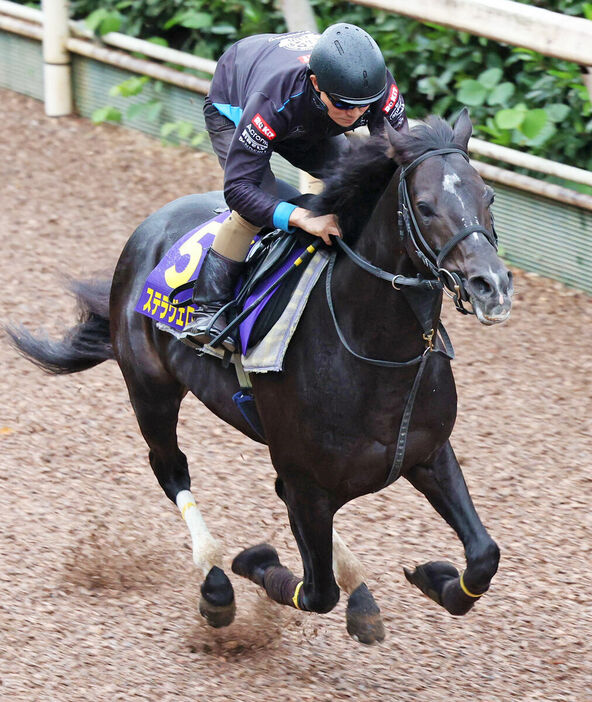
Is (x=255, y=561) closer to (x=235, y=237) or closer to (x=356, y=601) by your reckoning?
(x=356, y=601)

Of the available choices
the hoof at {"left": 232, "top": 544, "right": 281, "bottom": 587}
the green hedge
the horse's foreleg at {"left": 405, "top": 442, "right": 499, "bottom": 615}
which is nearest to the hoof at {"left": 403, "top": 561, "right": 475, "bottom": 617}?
the horse's foreleg at {"left": 405, "top": 442, "right": 499, "bottom": 615}

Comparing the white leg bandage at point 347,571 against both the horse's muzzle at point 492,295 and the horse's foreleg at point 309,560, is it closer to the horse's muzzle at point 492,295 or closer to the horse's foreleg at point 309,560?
the horse's foreleg at point 309,560

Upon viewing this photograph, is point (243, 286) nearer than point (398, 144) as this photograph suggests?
No

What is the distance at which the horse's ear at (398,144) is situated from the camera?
356 cm

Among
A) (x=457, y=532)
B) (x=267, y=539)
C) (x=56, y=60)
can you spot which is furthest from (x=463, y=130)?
(x=56, y=60)

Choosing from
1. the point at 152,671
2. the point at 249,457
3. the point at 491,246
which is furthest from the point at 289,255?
the point at 249,457

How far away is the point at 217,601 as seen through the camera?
4812 mm

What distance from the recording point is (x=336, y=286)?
3.96m

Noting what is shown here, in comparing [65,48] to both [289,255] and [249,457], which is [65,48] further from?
[289,255]

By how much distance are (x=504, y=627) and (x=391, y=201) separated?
219cm

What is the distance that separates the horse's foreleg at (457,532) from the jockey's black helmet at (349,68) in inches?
52.8

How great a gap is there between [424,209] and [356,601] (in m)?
1.79

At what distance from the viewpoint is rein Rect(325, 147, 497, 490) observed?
3.34 meters

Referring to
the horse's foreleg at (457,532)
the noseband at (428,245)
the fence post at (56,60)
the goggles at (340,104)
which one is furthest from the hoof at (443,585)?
the fence post at (56,60)
